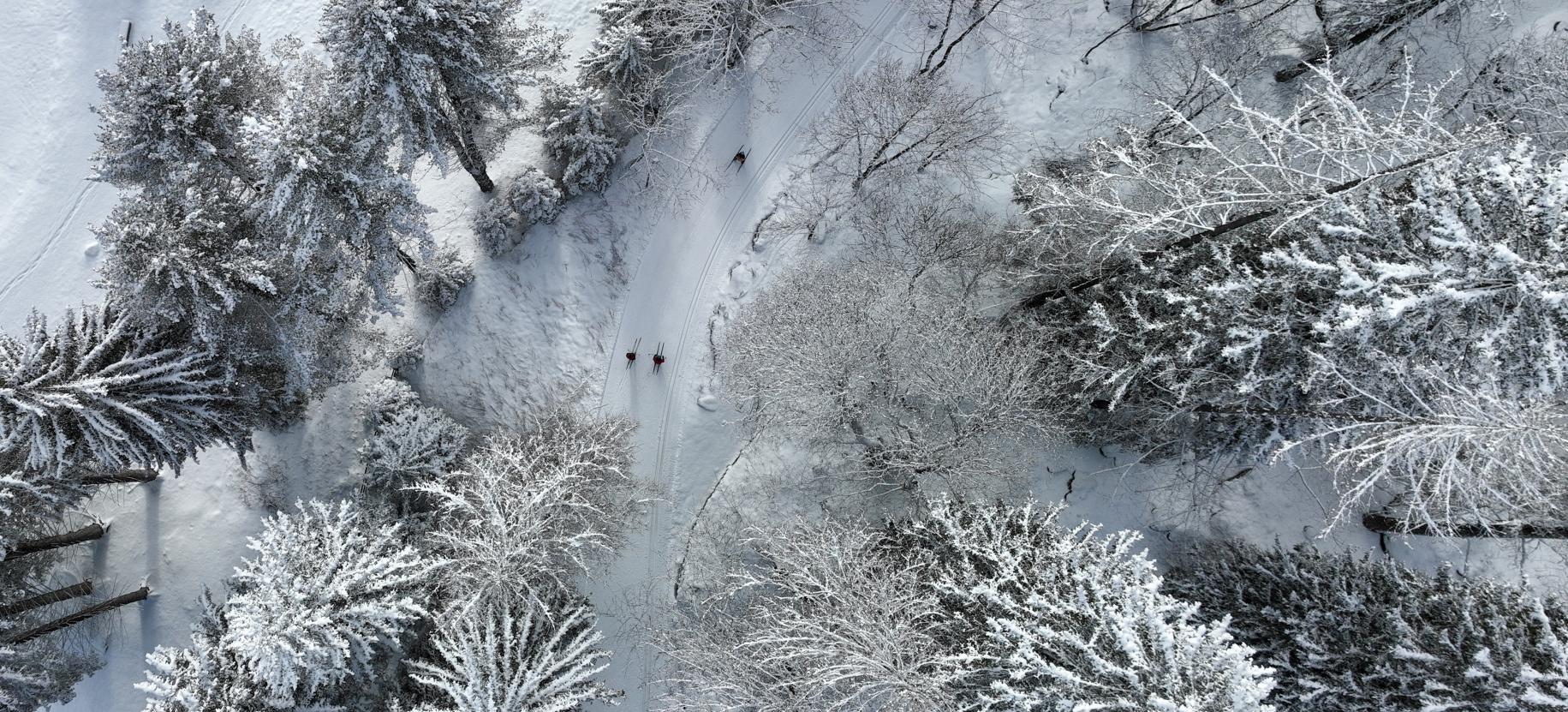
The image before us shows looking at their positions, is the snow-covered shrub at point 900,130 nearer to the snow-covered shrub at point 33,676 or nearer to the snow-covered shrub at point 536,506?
the snow-covered shrub at point 536,506

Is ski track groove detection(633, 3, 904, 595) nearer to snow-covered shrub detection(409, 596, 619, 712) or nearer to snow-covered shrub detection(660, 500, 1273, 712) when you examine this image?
snow-covered shrub detection(660, 500, 1273, 712)

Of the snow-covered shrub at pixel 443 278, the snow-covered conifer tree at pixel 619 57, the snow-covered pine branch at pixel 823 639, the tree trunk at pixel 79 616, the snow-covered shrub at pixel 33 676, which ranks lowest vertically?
the snow-covered pine branch at pixel 823 639

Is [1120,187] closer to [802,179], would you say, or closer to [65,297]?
[802,179]

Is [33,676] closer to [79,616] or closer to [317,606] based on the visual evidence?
[79,616]

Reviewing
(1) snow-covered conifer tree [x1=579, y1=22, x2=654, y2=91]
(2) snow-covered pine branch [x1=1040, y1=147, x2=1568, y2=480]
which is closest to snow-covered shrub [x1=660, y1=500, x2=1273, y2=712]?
(2) snow-covered pine branch [x1=1040, y1=147, x2=1568, y2=480]

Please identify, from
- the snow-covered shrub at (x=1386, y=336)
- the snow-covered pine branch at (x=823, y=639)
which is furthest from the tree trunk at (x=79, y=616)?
the snow-covered shrub at (x=1386, y=336)

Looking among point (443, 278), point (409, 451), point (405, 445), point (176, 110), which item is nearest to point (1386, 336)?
point (409, 451)

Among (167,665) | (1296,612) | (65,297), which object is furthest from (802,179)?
(65,297)
